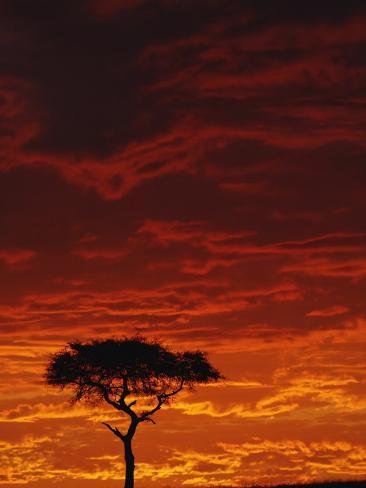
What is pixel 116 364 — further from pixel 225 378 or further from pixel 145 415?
pixel 225 378

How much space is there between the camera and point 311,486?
222ft

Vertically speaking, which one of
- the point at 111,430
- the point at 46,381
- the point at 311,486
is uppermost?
the point at 46,381

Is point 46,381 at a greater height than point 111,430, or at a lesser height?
greater

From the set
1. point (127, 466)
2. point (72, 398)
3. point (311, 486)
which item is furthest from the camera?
point (72, 398)

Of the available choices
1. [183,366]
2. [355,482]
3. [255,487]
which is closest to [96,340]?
[183,366]

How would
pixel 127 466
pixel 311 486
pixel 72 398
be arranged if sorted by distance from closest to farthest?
pixel 311 486 < pixel 127 466 < pixel 72 398

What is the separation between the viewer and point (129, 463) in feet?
247

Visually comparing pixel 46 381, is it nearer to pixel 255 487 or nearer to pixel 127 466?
pixel 127 466

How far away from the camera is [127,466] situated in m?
75.3

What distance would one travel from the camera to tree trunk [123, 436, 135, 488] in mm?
74275

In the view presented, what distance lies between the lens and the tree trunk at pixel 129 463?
74275mm

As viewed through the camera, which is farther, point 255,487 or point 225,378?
point 225,378

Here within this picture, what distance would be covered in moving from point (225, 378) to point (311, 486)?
17.9 meters

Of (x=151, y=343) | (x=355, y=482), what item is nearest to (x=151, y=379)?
(x=151, y=343)
